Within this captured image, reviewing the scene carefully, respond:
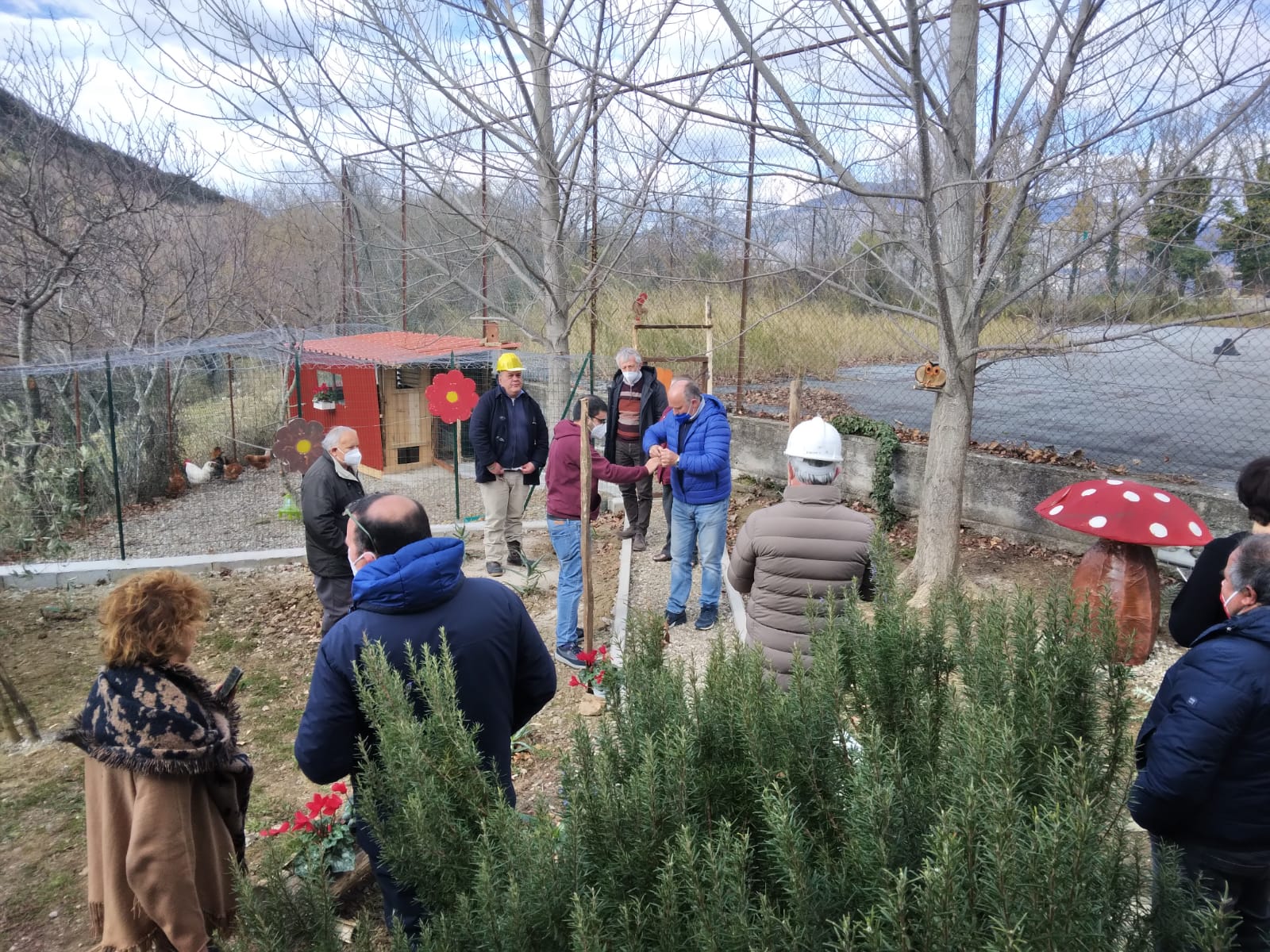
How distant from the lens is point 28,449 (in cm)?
882

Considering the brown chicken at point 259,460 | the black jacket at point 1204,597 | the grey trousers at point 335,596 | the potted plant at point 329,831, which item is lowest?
the potted plant at point 329,831

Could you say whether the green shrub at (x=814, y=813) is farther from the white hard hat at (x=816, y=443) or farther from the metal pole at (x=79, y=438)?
the metal pole at (x=79, y=438)

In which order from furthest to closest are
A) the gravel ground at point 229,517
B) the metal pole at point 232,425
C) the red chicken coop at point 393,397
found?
the metal pole at point 232,425, the red chicken coop at point 393,397, the gravel ground at point 229,517

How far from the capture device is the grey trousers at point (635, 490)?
7523 mm

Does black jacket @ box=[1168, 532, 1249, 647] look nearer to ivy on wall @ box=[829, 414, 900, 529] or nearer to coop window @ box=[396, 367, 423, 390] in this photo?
ivy on wall @ box=[829, 414, 900, 529]

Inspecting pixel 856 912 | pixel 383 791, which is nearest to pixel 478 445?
pixel 383 791

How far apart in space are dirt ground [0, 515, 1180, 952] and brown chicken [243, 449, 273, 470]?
14.7 ft

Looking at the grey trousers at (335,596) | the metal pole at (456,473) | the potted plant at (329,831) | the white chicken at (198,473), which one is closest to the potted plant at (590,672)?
the potted plant at (329,831)

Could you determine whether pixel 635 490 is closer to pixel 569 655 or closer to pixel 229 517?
pixel 569 655

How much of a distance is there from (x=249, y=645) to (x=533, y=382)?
590cm

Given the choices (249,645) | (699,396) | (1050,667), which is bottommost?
(249,645)

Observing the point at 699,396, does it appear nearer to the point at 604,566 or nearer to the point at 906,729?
the point at 604,566

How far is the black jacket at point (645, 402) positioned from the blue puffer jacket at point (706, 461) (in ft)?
5.07

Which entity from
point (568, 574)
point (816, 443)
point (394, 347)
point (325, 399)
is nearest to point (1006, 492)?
point (568, 574)
